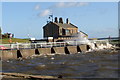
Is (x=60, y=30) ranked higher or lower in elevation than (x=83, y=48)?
higher

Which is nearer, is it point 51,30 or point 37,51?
point 37,51

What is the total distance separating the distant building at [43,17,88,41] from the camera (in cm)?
6456

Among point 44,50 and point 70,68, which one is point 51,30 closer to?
point 44,50

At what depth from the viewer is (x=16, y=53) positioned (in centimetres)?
2814

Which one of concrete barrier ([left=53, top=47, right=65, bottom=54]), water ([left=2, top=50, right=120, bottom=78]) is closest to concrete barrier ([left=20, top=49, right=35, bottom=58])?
concrete barrier ([left=53, top=47, right=65, bottom=54])

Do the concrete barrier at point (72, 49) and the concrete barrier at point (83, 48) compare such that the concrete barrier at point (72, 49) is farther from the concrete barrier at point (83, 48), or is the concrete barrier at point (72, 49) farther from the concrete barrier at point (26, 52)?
the concrete barrier at point (26, 52)

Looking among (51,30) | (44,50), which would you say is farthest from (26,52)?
(51,30)

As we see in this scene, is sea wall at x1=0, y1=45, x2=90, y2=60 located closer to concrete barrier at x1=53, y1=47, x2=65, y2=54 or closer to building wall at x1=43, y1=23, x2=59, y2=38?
concrete barrier at x1=53, y1=47, x2=65, y2=54

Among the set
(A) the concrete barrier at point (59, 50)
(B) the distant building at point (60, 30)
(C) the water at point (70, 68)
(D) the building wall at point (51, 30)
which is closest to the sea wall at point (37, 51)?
(A) the concrete barrier at point (59, 50)

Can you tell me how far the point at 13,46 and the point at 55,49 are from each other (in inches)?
252

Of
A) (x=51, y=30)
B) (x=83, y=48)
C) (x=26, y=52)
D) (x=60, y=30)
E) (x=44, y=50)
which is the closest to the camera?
(x=26, y=52)

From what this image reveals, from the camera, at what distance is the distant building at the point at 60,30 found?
64.6 m

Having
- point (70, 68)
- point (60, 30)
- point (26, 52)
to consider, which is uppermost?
point (60, 30)

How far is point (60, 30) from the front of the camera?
216 feet
